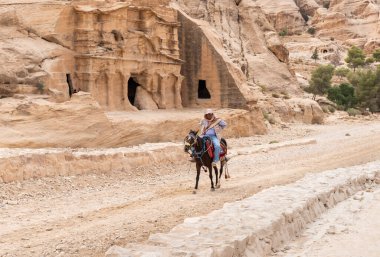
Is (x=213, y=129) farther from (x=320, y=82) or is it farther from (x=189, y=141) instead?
(x=320, y=82)

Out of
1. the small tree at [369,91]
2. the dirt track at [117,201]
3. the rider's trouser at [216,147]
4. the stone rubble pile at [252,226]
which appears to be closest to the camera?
the stone rubble pile at [252,226]

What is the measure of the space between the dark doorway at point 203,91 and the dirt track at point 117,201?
897cm

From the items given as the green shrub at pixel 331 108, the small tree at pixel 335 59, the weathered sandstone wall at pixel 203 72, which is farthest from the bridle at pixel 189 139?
the small tree at pixel 335 59

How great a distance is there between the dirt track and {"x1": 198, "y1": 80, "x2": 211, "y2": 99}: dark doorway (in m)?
8.97

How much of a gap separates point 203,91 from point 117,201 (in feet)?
58.7

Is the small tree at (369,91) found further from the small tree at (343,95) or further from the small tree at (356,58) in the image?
the small tree at (356,58)

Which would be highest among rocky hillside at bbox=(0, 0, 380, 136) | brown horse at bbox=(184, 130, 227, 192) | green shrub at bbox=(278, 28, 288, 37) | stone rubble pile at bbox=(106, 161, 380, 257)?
green shrub at bbox=(278, 28, 288, 37)

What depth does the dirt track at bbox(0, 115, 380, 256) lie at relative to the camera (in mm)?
8492

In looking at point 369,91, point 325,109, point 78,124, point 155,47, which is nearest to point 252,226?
point 78,124

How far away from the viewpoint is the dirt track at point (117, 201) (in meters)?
8.49

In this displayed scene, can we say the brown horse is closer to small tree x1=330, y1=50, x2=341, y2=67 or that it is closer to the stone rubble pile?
the stone rubble pile

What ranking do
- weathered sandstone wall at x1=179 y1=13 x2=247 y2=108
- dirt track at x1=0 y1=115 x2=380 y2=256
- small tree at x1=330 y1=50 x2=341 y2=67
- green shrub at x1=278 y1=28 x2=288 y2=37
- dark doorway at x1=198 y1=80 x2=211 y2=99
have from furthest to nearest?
green shrub at x1=278 y1=28 x2=288 y2=37
small tree at x1=330 y1=50 x2=341 y2=67
dark doorway at x1=198 y1=80 x2=211 y2=99
weathered sandstone wall at x1=179 y1=13 x2=247 y2=108
dirt track at x1=0 y1=115 x2=380 y2=256

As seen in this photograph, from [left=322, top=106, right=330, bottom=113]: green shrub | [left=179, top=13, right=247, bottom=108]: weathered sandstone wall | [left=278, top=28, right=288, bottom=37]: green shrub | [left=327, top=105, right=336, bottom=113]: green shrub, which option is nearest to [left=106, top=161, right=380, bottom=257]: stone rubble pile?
[left=179, top=13, right=247, bottom=108]: weathered sandstone wall

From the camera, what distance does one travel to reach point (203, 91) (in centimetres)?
2950
